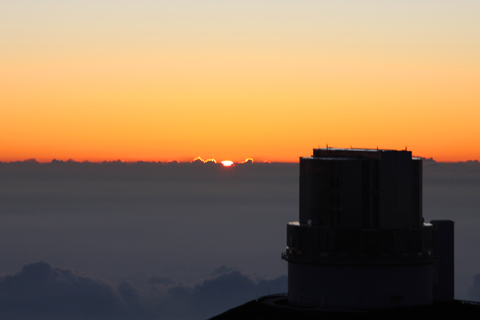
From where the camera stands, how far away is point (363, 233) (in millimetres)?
61031

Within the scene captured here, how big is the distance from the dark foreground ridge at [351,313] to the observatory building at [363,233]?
→ 40.5 inches

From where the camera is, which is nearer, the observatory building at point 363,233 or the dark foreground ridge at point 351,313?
the dark foreground ridge at point 351,313

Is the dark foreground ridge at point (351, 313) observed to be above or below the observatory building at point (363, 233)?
below

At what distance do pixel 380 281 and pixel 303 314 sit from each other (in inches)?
262

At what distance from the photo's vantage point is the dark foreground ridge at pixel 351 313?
60.7 meters

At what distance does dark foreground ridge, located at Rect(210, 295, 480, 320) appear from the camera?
6069cm

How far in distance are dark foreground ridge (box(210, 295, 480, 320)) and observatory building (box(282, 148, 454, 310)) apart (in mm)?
1029

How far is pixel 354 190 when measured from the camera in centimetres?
6106

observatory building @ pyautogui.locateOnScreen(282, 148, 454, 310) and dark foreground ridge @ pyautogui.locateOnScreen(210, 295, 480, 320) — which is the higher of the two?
observatory building @ pyautogui.locateOnScreen(282, 148, 454, 310)

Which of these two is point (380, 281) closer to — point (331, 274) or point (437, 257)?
point (331, 274)

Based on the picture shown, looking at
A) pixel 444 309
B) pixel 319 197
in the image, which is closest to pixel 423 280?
pixel 444 309

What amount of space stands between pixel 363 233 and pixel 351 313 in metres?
6.34

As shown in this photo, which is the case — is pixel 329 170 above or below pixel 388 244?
above

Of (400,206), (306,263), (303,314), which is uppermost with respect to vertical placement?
(400,206)
